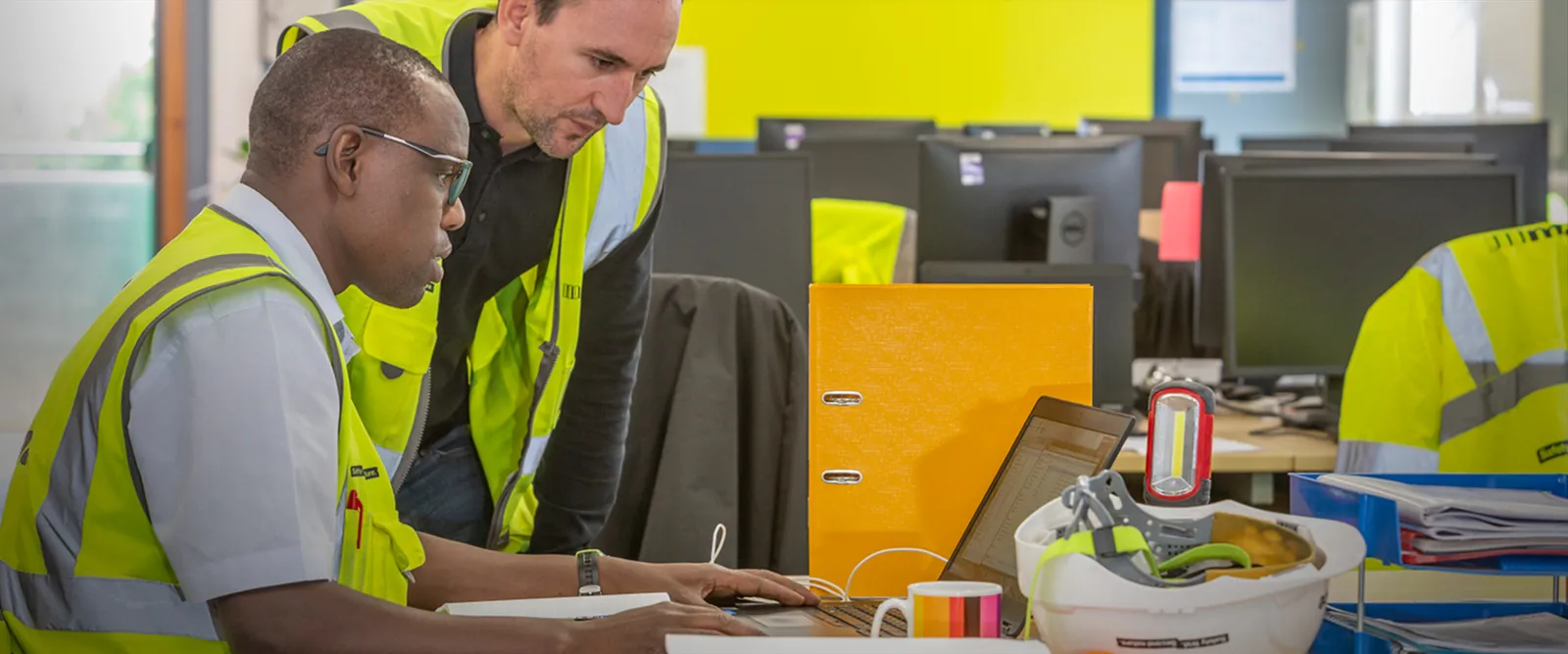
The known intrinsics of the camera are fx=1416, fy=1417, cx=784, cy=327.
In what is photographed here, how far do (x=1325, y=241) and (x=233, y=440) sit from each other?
2432mm

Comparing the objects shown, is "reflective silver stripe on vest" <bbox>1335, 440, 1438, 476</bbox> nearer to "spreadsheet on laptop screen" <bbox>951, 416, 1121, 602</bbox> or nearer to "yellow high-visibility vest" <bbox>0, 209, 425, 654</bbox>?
"spreadsheet on laptop screen" <bbox>951, 416, 1121, 602</bbox>

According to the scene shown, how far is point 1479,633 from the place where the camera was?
1.23 meters

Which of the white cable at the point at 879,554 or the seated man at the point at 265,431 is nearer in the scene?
the seated man at the point at 265,431

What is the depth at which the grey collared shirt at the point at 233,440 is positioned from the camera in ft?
3.44

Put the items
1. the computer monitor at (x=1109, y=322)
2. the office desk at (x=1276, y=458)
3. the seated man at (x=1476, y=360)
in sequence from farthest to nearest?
the computer monitor at (x=1109, y=322) < the office desk at (x=1276, y=458) < the seated man at (x=1476, y=360)

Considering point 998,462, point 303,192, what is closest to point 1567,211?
point 998,462

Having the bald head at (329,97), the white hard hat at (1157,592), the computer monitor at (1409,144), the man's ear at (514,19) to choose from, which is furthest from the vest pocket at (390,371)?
the computer monitor at (1409,144)

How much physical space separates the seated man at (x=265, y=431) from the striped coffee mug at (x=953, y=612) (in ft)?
0.52

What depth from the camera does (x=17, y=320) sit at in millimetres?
2934

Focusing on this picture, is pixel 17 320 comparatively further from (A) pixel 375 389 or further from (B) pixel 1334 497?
(B) pixel 1334 497

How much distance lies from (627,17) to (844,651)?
100 cm

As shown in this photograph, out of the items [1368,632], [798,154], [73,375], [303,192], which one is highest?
[798,154]

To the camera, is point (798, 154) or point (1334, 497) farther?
point (798, 154)

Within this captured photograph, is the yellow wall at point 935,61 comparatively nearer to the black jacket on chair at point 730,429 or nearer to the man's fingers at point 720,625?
the black jacket on chair at point 730,429
